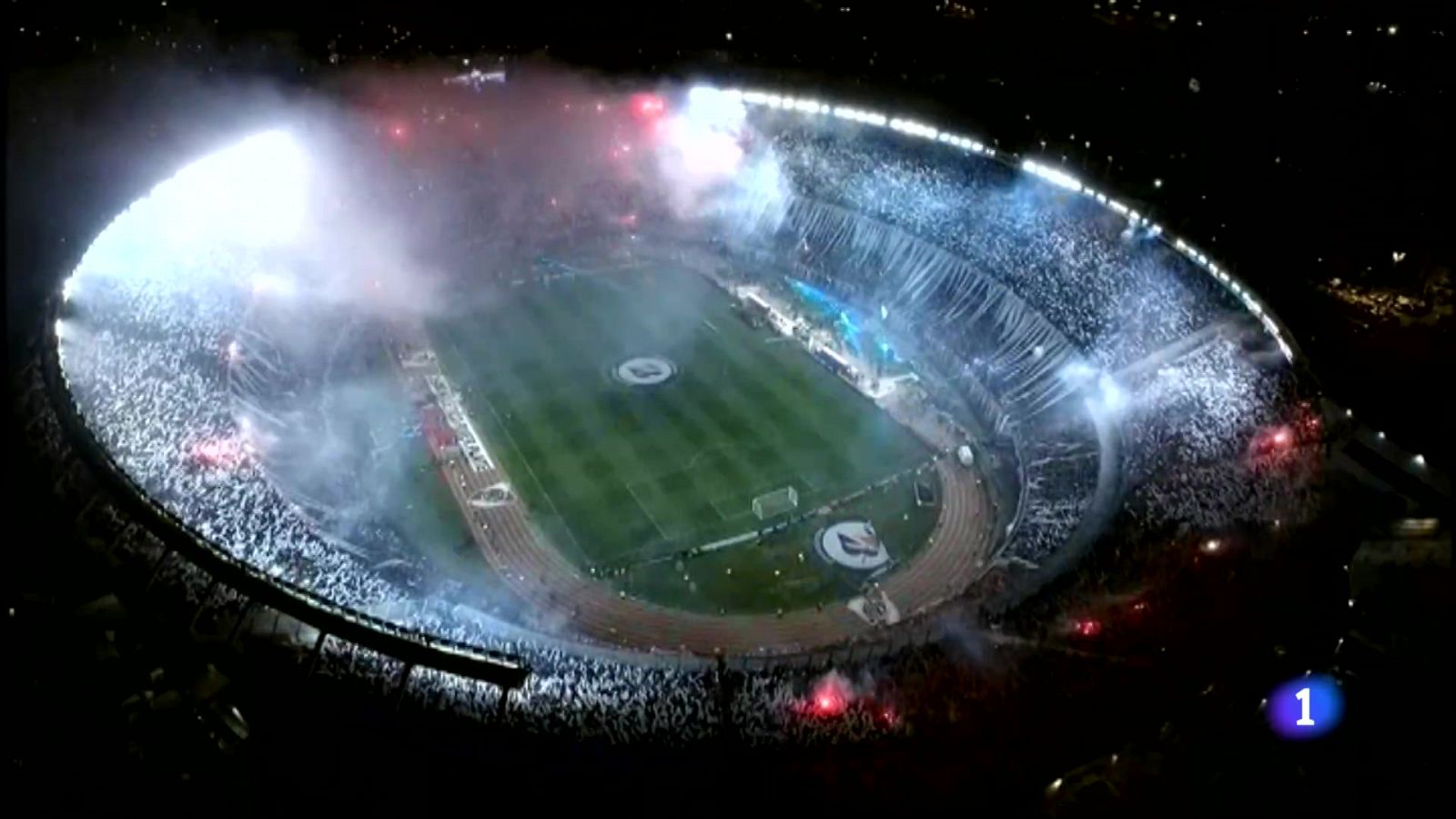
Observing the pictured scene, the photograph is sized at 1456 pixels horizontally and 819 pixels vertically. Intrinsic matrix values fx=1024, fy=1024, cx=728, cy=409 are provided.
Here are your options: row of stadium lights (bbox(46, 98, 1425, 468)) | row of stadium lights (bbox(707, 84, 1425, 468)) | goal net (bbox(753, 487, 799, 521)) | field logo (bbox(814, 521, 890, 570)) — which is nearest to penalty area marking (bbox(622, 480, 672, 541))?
goal net (bbox(753, 487, 799, 521))

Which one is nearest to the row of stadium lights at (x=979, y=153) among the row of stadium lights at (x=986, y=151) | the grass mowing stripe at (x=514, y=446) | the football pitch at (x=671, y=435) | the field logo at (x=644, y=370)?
the row of stadium lights at (x=986, y=151)

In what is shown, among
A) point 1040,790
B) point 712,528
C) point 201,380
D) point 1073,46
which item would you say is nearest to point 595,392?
point 712,528

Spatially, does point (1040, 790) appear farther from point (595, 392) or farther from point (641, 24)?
point (641, 24)

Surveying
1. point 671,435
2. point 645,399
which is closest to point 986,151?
point 645,399

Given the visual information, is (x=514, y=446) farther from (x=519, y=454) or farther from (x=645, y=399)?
(x=645, y=399)

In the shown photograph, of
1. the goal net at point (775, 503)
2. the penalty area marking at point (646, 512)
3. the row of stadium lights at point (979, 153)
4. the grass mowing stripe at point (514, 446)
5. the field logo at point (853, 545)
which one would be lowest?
the grass mowing stripe at point (514, 446)

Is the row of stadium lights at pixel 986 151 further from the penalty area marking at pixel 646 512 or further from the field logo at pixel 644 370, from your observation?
the penalty area marking at pixel 646 512

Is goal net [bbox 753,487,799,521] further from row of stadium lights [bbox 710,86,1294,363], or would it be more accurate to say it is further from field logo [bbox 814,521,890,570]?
row of stadium lights [bbox 710,86,1294,363]

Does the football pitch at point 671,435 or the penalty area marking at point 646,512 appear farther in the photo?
the penalty area marking at point 646,512
